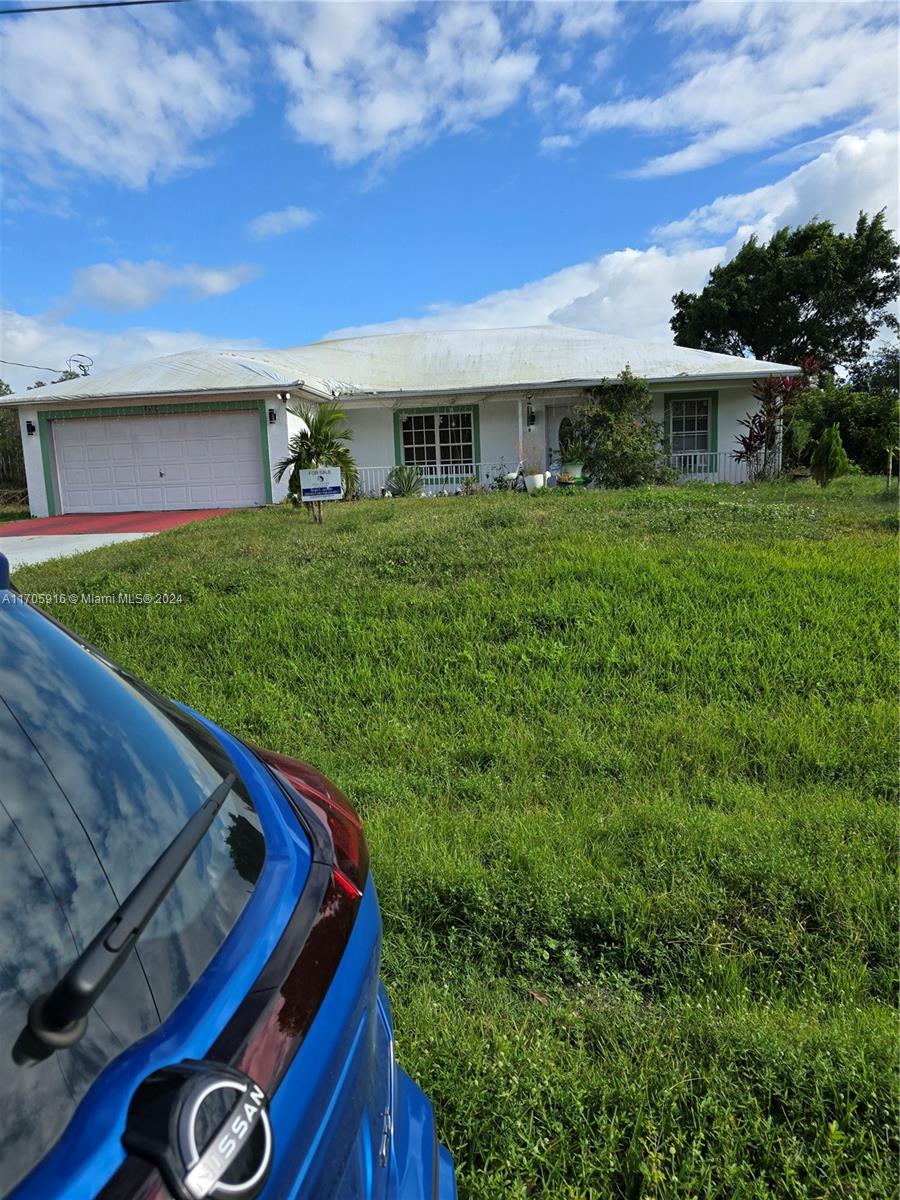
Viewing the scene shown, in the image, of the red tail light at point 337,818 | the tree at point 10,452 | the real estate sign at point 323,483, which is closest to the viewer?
the red tail light at point 337,818

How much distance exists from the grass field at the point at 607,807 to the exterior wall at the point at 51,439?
25.9 ft

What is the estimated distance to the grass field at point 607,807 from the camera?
2004mm

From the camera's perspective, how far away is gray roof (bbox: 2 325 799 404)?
1584 centimetres

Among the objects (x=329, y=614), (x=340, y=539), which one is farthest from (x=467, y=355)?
(x=329, y=614)

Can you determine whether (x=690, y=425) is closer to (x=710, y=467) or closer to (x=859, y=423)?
(x=710, y=467)

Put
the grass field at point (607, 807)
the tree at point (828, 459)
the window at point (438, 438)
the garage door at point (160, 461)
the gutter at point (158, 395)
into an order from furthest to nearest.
Answer: the window at point (438, 438) → the garage door at point (160, 461) → the gutter at point (158, 395) → the tree at point (828, 459) → the grass field at point (607, 807)

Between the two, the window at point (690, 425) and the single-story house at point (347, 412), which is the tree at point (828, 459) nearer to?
the single-story house at point (347, 412)

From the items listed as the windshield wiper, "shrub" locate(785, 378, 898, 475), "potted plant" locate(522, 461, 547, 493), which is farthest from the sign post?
"shrub" locate(785, 378, 898, 475)

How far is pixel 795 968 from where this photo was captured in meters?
2.58

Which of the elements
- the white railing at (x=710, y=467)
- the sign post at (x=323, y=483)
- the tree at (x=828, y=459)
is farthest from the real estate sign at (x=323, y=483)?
the white railing at (x=710, y=467)

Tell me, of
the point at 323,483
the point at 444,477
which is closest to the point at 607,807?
the point at 323,483

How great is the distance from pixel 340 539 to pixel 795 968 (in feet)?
23.0

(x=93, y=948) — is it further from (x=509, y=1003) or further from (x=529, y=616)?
(x=529, y=616)

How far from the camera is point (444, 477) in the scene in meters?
17.9
